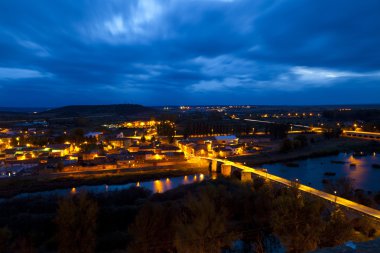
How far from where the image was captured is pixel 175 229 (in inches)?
253

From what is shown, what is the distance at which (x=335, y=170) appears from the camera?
15328 millimetres

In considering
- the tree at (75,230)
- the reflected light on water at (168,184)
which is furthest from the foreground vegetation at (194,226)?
the reflected light on water at (168,184)

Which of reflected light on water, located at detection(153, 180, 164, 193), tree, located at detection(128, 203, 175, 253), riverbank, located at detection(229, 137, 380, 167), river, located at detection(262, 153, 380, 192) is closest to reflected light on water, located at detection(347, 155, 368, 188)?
river, located at detection(262, 153, 380, 192)

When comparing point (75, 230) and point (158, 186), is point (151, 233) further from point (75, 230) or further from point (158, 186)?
point (158, 186)

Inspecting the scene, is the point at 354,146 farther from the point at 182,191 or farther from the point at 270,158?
the point at 182,191

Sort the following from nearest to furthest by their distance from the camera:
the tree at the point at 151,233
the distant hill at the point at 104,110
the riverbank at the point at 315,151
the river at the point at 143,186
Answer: the tree at the point at 151,233
the river at the point at 143,186
the riverbank at the point at 315,151
the distant hill at the point at 104,110

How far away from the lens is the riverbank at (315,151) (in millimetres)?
18391

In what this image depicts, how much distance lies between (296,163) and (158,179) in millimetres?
8500

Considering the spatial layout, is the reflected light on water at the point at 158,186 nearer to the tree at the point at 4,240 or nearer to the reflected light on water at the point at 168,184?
the reflected light on water at the point at 168,184

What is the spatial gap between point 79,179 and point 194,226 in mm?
10028

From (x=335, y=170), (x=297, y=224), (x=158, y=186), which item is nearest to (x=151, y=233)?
(x=297, y=224)

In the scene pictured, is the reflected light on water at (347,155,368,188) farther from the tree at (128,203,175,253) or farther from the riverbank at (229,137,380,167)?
the tree at (128,203,175,253)

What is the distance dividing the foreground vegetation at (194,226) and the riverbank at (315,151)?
9308 mm

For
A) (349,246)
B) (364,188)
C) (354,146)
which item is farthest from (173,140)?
(349,246)
